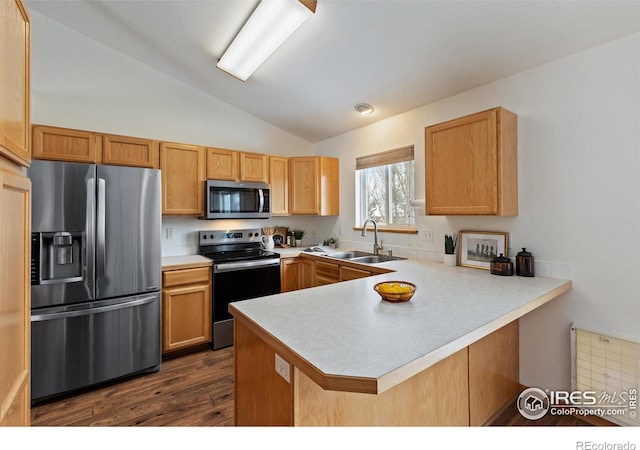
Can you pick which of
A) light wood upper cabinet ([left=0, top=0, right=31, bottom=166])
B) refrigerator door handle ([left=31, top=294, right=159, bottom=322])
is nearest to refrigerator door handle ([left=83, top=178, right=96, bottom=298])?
refrigerator door handle ([left=31, top=294, right=159, bottom=322])

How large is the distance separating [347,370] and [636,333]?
1.91 m

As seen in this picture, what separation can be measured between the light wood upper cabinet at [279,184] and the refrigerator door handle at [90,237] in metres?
1.79

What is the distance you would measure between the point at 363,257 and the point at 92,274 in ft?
7.78

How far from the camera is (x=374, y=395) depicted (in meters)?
1.30

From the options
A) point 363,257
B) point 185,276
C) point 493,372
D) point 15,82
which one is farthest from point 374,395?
point 185,276

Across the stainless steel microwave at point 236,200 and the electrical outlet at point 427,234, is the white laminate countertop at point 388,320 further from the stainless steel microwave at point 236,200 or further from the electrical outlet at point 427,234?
the stainless steel microwave at point 236,200

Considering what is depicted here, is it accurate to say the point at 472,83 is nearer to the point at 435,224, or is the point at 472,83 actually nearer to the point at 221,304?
the point at 435,224

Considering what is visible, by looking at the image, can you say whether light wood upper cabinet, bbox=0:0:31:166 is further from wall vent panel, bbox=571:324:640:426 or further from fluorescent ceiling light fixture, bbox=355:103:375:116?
wall vent panel, bbox=571:324:640:426

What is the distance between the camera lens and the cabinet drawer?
2.65 meters

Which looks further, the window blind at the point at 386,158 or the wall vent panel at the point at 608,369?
the window blind at the point at 386,158

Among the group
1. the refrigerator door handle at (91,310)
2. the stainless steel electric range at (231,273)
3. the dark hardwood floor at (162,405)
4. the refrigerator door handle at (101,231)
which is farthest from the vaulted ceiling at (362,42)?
the dark hardwood floor at (162,405)

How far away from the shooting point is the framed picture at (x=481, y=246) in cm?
225

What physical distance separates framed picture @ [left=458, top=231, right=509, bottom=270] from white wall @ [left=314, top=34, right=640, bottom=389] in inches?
2.5
